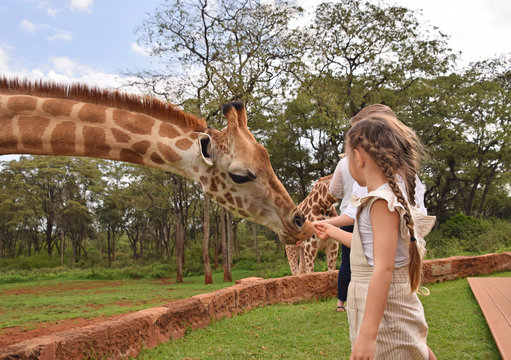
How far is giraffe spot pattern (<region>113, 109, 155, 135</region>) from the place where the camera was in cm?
306

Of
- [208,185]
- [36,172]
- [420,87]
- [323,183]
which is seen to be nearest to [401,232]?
[208,185]

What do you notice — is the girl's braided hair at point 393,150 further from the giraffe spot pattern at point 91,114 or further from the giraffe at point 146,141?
the giraffe spot pattern at point 91,114

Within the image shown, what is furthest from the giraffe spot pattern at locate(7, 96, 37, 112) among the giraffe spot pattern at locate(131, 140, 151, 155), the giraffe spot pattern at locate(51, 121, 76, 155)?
the giraffe spot pattern at locate(131, 140, 151, 155)

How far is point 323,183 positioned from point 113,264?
27881 mm

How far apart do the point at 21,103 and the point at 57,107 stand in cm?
26

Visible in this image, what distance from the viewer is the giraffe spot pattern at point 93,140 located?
118 inches

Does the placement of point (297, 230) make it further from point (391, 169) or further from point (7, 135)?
point (7, 135)

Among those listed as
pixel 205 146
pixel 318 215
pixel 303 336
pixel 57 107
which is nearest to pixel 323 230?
pixel 205 146

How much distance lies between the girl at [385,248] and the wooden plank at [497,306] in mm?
1798

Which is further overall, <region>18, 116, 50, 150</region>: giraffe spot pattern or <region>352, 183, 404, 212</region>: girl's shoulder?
<region>18, 116, 50, 150</region>: giraffe spot pattern

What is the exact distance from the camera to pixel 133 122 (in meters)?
3.08

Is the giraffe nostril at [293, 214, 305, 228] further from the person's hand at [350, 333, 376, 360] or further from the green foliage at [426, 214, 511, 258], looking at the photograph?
the green foliage at [426, 214, 511, 258]

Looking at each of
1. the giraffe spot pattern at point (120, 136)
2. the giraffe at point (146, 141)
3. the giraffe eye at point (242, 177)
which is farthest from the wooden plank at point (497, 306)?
the giraffe spot pattern at point (120, 136)

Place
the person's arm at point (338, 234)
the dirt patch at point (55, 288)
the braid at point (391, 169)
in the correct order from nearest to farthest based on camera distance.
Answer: the braid at point (391, 169), the person's arm at point (338, 234), the dirt patch at point (55, 288)
